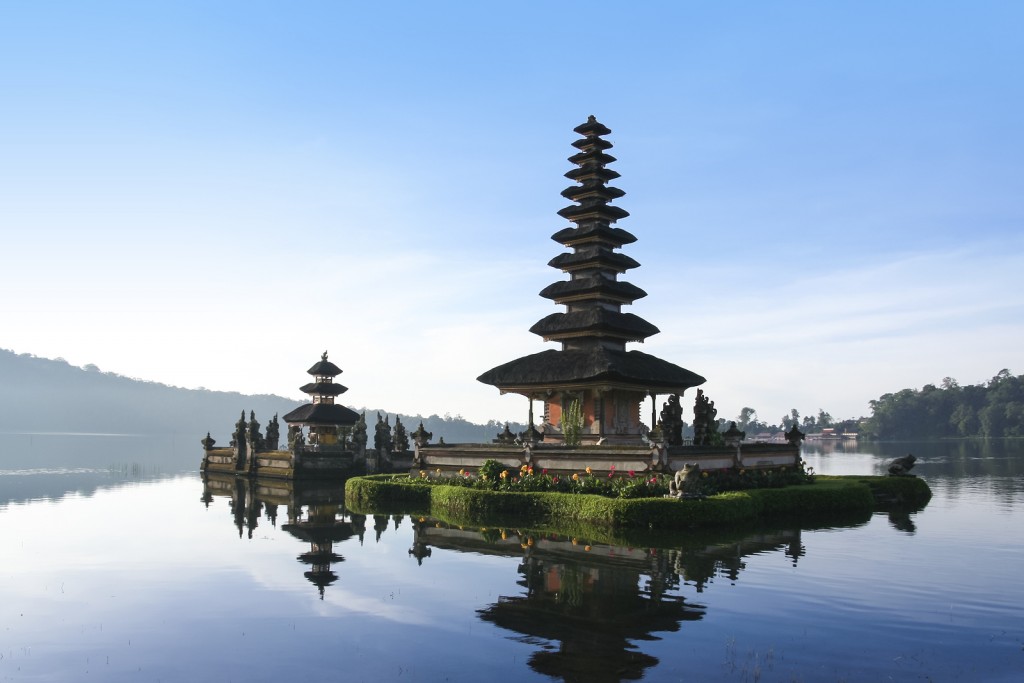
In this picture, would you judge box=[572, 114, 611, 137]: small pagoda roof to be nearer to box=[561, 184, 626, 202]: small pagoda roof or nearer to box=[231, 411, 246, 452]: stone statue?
box=[561, 184, 626, 202]: small pagoda roof

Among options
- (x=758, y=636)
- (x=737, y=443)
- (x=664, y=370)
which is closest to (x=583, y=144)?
(x=664, y=370)

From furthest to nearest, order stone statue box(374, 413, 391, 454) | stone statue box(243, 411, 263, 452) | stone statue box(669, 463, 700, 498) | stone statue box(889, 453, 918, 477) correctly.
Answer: stone statue box(243, 411, 263, 452)
stone statue box(374, 413, 391, 454)
stone statue box(889, 453, 918, 477)
stone statue box(669, 463, 700, 498)

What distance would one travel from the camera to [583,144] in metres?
47.6

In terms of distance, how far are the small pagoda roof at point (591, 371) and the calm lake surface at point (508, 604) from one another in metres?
13.1

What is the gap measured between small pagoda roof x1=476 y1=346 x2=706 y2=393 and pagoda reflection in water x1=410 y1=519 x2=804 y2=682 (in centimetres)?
1368

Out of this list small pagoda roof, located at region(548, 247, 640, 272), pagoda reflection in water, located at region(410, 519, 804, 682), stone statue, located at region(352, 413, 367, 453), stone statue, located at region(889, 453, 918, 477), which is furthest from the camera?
stone statue, located at region(352, 413, 367, 453)

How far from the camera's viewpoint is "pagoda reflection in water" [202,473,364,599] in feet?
70.8

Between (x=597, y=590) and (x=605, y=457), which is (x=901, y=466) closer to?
(x=605, y=457)

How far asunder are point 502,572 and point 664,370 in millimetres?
25313

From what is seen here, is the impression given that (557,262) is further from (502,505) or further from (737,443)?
(502,505)

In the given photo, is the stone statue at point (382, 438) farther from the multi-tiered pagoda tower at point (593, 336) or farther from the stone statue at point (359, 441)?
the multi-tiered pagoda tower at point (593, 336)

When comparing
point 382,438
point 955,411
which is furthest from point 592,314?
point 955,411

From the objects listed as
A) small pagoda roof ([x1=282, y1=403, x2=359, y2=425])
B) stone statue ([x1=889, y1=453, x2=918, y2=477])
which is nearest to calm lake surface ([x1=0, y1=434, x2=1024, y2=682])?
stone statue ([x1=889, y1=453, x2=918, y2=477])

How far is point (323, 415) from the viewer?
6506 cm
